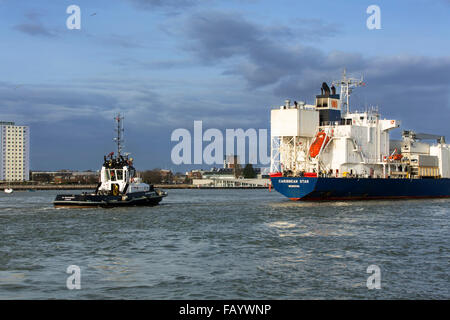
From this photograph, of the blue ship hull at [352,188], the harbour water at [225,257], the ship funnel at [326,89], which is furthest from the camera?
the ship funnel at [326,89]

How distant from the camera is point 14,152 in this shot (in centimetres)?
18888

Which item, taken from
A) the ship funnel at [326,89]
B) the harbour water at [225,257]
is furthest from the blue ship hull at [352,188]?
the harbour water at [225,257]

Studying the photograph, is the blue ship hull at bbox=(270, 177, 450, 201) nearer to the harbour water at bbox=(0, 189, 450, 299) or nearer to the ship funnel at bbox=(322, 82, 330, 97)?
the ship funnel at bbox=(322, 82, 330, 97)

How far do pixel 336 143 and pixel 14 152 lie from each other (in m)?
159

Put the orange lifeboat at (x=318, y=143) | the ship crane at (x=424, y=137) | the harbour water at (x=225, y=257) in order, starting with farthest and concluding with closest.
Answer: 1. the ship crane at (x=424, y=137)
2. the orange lifeboat at (x=318, y=143)
3. the harbour water at (x=225, y=257)

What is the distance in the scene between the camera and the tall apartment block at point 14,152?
18700 cm

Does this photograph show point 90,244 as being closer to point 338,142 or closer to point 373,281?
point 373,281

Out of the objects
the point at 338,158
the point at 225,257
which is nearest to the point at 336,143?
the point at 338,158

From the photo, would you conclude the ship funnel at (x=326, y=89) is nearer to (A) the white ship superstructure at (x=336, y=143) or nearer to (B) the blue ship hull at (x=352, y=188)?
(A) the white ship superstructure at (x=336, y=143)

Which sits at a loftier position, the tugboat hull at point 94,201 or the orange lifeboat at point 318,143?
the orange lifeboat at point 318,143

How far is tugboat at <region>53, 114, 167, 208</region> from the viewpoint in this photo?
4156 cm

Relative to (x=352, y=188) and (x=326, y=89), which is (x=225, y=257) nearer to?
(x=352, y=188)

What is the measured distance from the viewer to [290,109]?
51.2m

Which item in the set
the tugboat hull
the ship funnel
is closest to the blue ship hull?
the ship funnel
